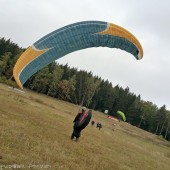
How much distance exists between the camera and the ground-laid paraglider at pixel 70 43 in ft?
65.2

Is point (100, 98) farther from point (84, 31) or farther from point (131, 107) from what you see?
point (84, 31)

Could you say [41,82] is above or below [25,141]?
above

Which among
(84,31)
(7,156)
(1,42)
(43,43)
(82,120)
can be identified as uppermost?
(1,42)

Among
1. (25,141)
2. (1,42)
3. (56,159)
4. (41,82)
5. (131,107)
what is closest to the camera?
(56,159)

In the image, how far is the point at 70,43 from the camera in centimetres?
2084

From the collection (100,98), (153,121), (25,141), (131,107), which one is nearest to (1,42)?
(100,98)

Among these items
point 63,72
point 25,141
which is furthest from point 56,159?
point 63,72

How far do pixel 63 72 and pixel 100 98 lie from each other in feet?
72.0

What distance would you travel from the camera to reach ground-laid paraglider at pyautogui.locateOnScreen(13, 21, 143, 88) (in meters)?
19.9

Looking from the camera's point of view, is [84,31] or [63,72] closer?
[84,31]

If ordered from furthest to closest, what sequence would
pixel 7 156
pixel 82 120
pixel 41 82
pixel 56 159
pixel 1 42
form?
pixel 1 42 → pixel 41 82 → pixel 82 120 → pixel 56 159 → pixel 7 156

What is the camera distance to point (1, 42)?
118m

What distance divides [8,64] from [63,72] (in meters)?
21.5

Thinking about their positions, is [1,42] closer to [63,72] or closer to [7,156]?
[63,72]
